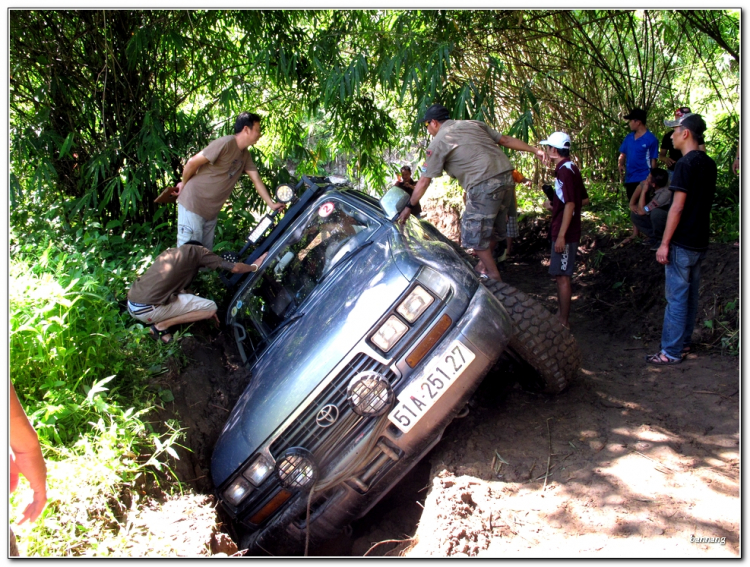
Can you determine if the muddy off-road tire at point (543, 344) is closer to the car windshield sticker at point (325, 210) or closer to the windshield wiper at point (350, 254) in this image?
the windshield wiper at point (350, 254)

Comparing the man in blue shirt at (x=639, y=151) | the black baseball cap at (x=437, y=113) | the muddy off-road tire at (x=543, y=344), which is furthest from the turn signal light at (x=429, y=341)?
the man in blue shirt at (x=639, y=151)

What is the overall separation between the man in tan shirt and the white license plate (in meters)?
2.99

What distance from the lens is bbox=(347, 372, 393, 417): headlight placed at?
117 inches

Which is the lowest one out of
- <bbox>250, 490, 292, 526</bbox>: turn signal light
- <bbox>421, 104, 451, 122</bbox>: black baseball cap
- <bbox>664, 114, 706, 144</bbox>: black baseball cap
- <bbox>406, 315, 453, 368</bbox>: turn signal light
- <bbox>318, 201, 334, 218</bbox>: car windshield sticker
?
<bbox>250, 490, 292, 526</bbox>: turn signal light

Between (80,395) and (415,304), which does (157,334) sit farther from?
(415,304)

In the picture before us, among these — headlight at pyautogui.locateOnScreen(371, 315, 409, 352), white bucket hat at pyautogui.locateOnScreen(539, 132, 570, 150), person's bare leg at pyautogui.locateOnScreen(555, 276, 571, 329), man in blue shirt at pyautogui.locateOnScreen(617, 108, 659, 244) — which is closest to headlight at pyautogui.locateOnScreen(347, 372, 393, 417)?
headlight at pyautogui.locateOnScreen(371, 315, 409, 352)

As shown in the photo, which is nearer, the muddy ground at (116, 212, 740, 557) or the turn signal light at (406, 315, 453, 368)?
the muddy ground at (116, 212, 740, 557)

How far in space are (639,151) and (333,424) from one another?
497 centimetres

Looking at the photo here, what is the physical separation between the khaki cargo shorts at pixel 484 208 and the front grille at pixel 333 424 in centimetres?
218

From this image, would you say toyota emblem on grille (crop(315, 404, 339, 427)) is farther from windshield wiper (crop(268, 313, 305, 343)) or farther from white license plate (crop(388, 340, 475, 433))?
windshield wiper (crop(268, 313, 305, 343))

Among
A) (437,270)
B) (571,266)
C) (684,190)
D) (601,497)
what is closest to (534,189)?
(571,266)

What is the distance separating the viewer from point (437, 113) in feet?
16.0

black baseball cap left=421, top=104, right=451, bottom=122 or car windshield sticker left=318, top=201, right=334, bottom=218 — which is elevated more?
black baseball cap left=421, top=104, right=451, bottom=122

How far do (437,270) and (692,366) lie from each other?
210 centimetres
